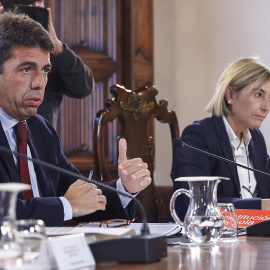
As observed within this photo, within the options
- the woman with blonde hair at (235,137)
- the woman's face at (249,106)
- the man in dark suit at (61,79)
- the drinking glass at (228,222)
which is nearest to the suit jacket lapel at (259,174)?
the woman with blonde hair at (235,137)

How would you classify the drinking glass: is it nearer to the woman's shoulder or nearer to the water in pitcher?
the water in pitcher

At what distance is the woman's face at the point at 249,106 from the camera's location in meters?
3.24

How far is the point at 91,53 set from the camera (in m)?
4.33

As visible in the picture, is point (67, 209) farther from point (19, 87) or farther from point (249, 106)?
point (249, 106)

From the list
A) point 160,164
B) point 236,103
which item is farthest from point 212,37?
point 236,103

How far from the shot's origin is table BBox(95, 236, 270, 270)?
Result: 4.30 feet

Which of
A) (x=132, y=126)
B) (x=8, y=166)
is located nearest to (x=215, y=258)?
(x=8, y=166)

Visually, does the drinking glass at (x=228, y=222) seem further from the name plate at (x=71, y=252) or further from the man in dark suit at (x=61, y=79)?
the man in dark suit at (x=61, y=79)

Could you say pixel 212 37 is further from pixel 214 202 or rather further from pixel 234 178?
pixel 214 202

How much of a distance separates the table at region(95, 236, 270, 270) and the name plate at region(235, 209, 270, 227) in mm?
342

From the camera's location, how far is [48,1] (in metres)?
4.27

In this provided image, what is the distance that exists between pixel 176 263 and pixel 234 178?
1.70 metres

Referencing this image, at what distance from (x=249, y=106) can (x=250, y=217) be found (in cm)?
121

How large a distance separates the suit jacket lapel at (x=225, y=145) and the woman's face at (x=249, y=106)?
4.2 inches
